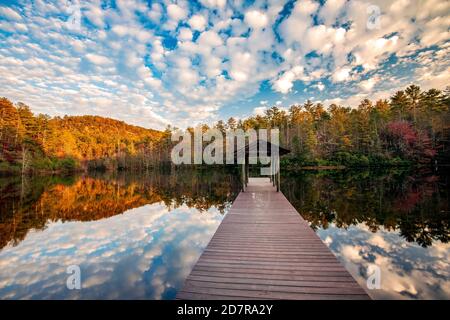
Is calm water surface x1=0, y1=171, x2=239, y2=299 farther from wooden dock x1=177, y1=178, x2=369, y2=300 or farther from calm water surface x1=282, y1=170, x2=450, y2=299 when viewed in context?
calm water surface x1=282, y1=170, x2=450, y2=299

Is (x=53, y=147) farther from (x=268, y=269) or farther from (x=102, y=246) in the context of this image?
(x=268, y=269)

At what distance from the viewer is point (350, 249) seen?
17.9 feet

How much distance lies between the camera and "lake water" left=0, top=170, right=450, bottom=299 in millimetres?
3975

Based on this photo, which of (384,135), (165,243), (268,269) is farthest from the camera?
(384,135)

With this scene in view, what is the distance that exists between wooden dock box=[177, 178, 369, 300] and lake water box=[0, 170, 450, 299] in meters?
1.20

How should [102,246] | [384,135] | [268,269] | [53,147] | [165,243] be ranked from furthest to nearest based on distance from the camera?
1. [53,147]
2. [384,135]
3. [165,243]
4. [102,246]
5. [268,269]

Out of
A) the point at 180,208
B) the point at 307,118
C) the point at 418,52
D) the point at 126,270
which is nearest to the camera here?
the point at 126,270

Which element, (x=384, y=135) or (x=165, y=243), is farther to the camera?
(x=384, y=135)

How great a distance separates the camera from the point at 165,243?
6.29m

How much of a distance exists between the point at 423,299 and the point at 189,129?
2131 inches

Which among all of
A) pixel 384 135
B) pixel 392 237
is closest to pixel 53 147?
pixel 392 237

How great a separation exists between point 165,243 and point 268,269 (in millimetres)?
4207
